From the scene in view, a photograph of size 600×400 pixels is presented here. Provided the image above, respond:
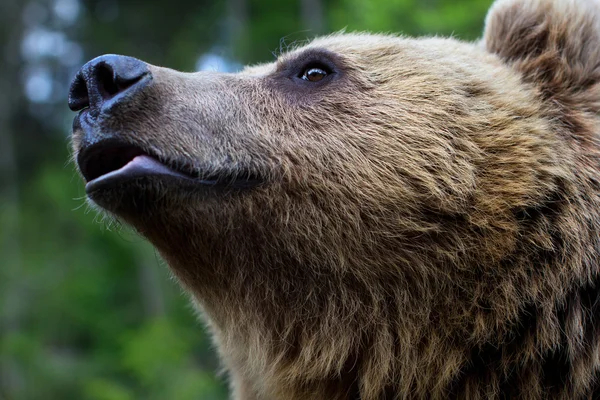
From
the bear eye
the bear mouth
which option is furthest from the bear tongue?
the bear eye

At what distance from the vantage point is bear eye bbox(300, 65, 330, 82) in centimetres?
332

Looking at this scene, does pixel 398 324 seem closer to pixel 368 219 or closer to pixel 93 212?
pixel 368 219

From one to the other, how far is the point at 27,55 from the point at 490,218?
3012 centimetres

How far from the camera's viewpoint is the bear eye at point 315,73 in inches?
131

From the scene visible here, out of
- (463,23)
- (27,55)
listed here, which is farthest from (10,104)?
(463,23)

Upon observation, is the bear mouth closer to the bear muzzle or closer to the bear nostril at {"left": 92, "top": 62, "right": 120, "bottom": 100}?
the bear muzzle

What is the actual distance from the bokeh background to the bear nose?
939mm

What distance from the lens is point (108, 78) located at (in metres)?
2.89

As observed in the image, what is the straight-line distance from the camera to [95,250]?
2083 cm

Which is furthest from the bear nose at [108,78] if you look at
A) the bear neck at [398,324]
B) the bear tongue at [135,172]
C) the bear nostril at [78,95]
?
the bear neck at [398,324]

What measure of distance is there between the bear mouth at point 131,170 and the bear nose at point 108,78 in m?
0.18

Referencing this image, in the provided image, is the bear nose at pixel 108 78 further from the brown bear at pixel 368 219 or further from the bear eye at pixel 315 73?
the bear eye at pixel 315 73

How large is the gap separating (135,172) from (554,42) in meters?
2.28

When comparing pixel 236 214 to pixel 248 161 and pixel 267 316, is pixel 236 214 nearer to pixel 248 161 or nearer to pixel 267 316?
pixel 248 161
